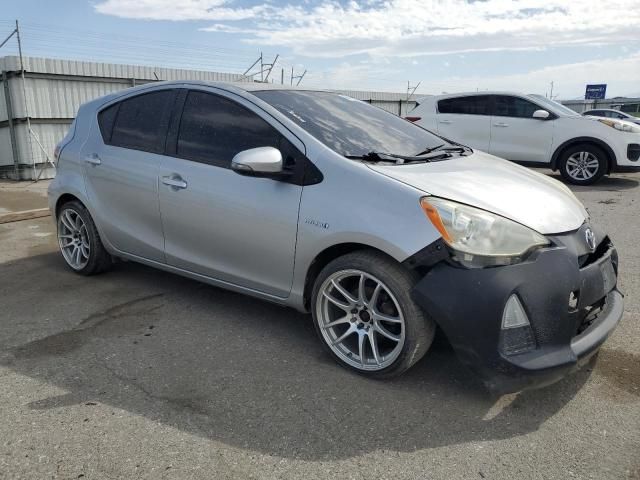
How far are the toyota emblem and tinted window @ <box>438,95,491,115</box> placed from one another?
25.8ft

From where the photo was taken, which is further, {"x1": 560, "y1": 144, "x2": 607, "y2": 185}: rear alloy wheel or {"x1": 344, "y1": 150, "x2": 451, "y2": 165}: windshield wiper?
{"x1": 560, "y1": 144, "x2": 607, "y2": 185}: rear alloy wheel

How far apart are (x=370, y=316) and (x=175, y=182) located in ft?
5.53

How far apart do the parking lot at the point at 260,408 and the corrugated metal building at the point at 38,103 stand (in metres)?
7.38

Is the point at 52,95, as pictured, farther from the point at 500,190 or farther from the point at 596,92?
the point at 596,92

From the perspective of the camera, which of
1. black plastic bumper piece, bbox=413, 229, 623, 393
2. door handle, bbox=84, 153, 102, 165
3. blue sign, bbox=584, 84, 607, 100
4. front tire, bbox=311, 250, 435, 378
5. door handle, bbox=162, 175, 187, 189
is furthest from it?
blue sign, bbox=584, 84, 607, 100

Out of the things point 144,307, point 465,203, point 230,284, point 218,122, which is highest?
point 218,122

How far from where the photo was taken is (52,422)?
2738 mm

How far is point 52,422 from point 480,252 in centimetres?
222

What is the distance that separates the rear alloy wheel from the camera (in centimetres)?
961

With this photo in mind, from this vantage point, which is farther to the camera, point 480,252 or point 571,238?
point 571,238

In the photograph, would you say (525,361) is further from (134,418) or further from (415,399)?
(134,418)

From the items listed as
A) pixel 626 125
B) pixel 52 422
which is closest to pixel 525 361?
pixel 52 422

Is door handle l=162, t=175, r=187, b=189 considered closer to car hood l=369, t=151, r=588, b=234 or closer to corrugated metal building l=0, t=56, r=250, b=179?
car hood l=369, t=151, r=588, b=234

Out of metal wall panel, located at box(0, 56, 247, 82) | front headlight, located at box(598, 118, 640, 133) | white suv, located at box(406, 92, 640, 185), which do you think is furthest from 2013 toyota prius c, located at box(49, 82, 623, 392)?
front headlight, located at box(598, 118, 640, 133)
